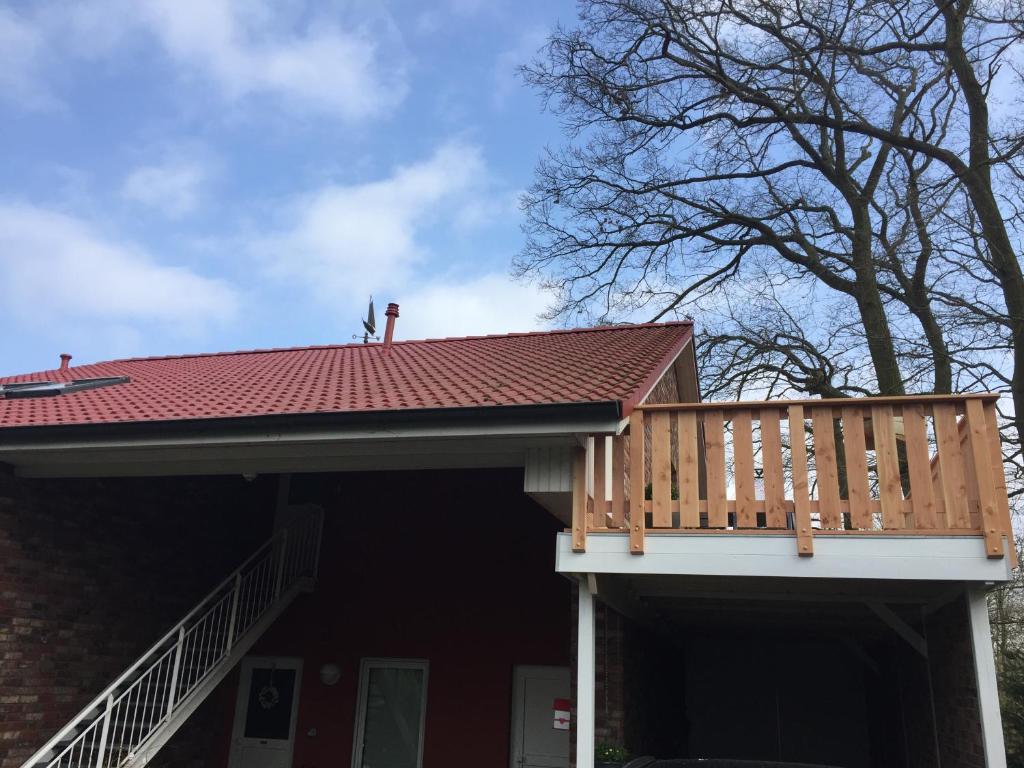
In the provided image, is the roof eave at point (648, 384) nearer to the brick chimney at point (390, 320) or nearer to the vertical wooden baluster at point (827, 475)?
the vertical wooden baluster at point (827, 475)

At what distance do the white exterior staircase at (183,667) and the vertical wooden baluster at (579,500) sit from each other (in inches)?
178

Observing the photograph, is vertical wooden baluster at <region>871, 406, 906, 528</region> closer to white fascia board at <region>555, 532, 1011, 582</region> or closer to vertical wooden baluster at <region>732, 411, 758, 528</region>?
white fascia board at <region>555, 532, 1011, 582</region>

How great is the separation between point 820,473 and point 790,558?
668mm

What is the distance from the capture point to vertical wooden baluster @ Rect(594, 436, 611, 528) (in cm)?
623

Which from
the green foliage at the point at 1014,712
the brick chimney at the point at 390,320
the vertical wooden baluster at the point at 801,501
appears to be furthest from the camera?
the brick chimney at the point at 390,320

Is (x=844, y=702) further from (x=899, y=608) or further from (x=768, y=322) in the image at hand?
(x=768, y=322)

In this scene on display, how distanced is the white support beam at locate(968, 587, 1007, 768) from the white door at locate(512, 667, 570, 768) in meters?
4.58

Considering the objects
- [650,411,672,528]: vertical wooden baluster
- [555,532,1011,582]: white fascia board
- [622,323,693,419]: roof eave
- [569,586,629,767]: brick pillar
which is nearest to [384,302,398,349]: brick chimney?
[622,323,693,419]: roof eave

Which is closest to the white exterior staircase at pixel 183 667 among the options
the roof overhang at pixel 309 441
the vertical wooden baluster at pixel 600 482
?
the roof overhang at pixel 309 441

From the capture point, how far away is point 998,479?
5473mm

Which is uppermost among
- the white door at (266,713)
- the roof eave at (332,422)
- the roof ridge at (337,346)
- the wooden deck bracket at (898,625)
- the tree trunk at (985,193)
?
the tree trunk at (985,193)

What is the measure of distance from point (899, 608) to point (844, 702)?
237 inches

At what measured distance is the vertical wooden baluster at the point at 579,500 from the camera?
6.04 meters

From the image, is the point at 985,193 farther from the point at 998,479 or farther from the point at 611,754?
the point at 611,754
